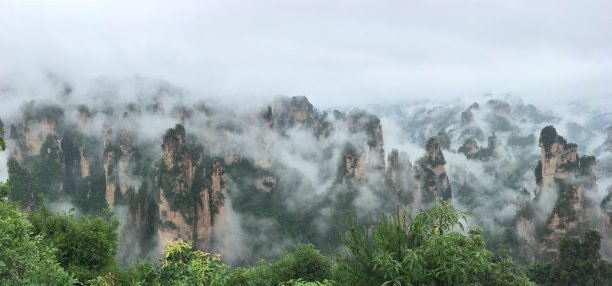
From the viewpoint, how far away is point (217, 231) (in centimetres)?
8900

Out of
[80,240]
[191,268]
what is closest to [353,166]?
[80,240]

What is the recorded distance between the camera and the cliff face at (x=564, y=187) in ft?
242

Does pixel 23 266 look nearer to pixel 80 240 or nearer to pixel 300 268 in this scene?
pixel 80 240

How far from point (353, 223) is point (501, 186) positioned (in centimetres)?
14843

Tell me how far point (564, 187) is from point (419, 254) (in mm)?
82734

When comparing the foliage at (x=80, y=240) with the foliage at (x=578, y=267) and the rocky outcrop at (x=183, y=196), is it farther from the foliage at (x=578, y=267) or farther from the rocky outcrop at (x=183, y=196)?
the rocky outcrop at (x=183, y=196)

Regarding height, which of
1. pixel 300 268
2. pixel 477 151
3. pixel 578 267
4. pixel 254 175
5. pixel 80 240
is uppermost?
pixel 80 240

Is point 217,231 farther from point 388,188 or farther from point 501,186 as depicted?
point 501,186

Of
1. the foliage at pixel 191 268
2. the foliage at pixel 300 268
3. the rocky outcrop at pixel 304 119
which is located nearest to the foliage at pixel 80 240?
the foliage at pixel 191 268

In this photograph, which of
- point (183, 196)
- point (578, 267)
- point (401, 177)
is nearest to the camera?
point (578, 267)

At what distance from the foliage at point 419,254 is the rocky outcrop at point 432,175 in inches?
4007

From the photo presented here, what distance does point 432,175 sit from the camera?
112m

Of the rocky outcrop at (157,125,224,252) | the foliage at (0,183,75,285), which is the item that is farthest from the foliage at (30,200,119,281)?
the rocky outcrop at (157,125,224,252)

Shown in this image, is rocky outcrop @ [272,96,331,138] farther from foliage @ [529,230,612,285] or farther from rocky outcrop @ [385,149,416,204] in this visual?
foliage @ [529,230,612,285]
